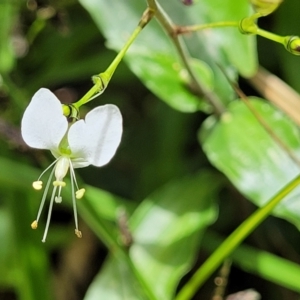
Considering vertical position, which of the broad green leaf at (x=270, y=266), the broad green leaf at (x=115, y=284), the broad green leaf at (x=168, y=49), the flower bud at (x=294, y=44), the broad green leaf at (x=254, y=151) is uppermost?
the flower bud at (x=294, y=44)

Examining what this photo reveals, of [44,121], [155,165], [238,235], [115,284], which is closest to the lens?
[44,121]

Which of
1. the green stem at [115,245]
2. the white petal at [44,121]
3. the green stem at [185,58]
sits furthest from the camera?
the green stem at [115,245]

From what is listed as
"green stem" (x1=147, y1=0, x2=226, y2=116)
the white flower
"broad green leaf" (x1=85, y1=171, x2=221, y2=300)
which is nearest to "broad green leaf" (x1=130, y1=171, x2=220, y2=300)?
"broad green leaf" (x1=85, y1=171, x2=221, y2=300)

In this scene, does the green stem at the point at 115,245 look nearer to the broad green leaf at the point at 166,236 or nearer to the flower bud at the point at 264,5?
the broad green leaf at the point at 166,236

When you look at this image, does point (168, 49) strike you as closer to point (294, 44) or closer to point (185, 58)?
point (185, 58)

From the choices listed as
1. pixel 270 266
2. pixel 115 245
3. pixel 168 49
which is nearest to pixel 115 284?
pixel 115 245

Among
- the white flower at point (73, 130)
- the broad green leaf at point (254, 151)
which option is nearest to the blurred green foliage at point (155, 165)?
the broad green leaf at point (254, 151)

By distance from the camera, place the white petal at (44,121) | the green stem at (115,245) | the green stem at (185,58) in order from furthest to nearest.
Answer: the green stem at (115,245) → the green stem at (185,58) → the white petal at (44,121)

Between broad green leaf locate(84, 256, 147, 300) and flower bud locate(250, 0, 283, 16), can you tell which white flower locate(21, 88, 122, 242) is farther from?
broad green leaf locate(84, 256, 147, 300)
